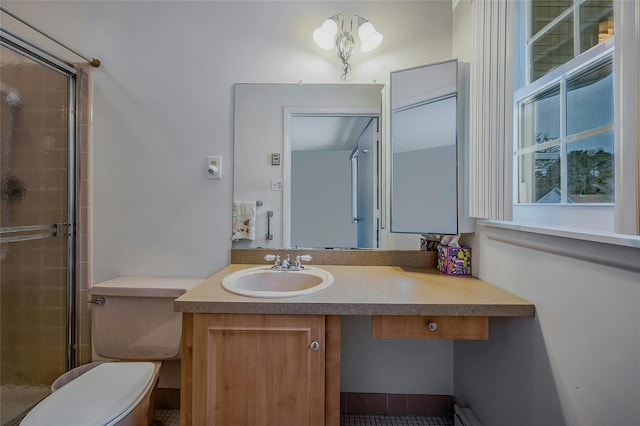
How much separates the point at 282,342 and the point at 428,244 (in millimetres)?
969

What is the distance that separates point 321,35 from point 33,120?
60.7 inches

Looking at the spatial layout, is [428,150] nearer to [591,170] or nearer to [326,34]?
[591,170]

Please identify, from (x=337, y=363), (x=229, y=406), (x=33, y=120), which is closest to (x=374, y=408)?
(x=337, y=363)

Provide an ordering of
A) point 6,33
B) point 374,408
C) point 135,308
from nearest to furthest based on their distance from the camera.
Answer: point 6,33, point 135,308, point 374,408

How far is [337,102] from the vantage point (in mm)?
1551

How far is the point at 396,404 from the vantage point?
60.9 inches

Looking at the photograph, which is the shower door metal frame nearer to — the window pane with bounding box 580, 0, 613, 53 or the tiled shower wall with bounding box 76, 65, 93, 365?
the tiled shower wall with bounding box 76, 65, 93, 365

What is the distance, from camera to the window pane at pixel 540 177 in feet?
3.21

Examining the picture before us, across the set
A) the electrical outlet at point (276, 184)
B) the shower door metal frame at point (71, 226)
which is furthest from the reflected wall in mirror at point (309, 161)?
the shower door metal frame at point (71, 226)

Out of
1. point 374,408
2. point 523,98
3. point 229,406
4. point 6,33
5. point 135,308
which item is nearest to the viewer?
point 229,406

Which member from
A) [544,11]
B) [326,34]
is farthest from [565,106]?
[326,34]

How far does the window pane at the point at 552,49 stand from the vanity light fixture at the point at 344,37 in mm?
720

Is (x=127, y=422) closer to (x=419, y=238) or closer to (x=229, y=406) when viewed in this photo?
(x=229, y=406)

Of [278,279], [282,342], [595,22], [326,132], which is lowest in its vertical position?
[282,342]
